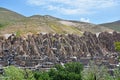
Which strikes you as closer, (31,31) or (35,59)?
(35,59)

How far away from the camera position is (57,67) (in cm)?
6588

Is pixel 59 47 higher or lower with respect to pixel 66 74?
lower

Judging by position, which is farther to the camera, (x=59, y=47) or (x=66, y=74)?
(x=59, y=47)

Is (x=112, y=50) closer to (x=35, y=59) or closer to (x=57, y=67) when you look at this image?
(x=35, y=59)

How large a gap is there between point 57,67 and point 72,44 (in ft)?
219

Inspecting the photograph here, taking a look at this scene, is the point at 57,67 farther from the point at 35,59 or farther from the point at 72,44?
the point at 72,44

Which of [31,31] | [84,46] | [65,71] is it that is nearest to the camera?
[65,71]

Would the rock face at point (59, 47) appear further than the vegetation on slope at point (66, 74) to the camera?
Yes

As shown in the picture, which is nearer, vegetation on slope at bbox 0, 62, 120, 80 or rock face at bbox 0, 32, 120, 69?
vegetation on slope at bbox 0, 62, 120, 80

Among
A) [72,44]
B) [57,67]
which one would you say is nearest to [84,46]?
[72,44]

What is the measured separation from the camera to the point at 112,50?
429 ft

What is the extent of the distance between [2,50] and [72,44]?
1091 inches

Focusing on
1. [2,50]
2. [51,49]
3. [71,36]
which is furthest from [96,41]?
[2,50]

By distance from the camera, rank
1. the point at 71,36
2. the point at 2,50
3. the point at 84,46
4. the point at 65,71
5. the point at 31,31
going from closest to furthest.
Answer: the point at 65,71 < the point at 2,50 < the point at 84,46 < the point at 71,36 < the point at 31,31
